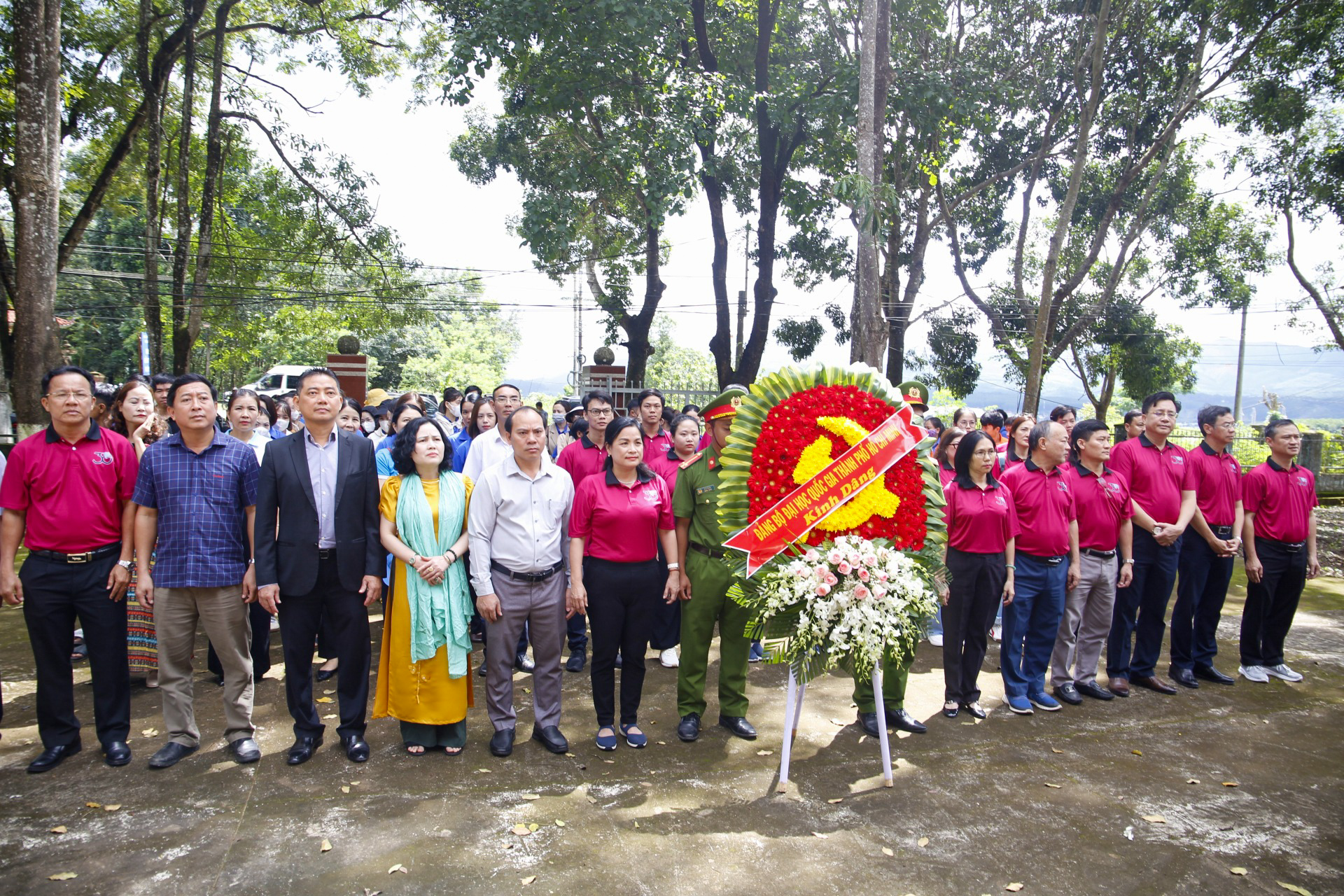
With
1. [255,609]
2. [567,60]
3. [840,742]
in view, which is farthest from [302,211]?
[840,742]

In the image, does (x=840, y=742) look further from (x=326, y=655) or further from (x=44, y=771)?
(x=44, y=771)

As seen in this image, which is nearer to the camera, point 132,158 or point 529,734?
point 529,734

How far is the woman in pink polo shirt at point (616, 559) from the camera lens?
173 inches

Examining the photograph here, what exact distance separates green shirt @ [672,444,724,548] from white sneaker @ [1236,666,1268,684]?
167 inches

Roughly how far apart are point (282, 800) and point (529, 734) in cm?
130

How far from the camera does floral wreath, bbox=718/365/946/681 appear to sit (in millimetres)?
3889

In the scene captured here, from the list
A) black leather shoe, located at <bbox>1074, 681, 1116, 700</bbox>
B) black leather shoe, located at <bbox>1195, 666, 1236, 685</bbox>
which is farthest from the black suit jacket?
black leather shoe, located at <bbox>1195, 666, 1236, 685</bbox>

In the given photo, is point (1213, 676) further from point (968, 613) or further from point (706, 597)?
point (706, 597)

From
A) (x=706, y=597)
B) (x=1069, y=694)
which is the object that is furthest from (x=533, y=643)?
(x=1069, y=694)

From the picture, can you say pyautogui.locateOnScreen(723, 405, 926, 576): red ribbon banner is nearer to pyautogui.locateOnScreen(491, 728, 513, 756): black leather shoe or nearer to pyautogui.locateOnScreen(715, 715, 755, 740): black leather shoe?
pyautogui.locateOnScreen(715, 715, 755, 740): black leather shoe

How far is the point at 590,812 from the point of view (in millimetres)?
3736

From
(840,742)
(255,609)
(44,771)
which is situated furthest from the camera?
(255,609)

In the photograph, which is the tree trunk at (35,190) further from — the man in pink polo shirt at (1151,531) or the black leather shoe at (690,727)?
the man in pink polo shirt at (1151,531)

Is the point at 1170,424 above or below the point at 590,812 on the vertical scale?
above
